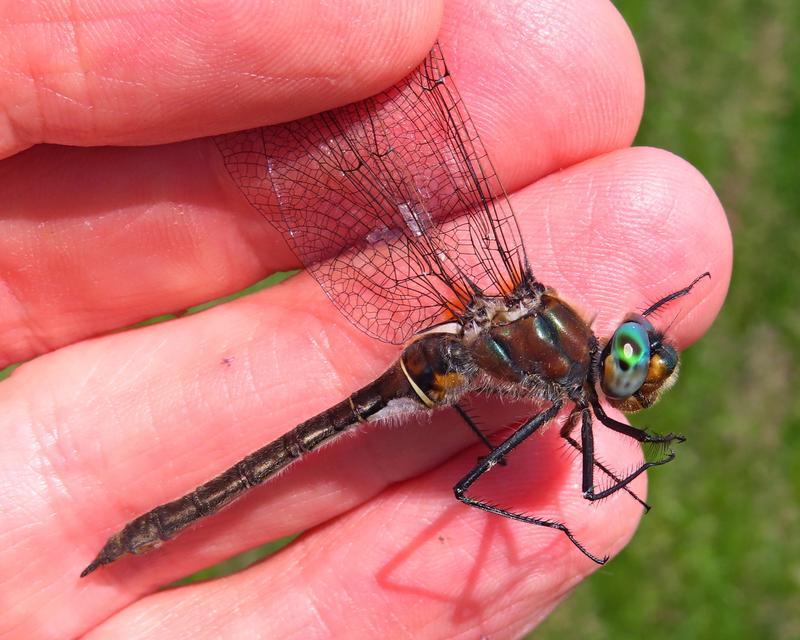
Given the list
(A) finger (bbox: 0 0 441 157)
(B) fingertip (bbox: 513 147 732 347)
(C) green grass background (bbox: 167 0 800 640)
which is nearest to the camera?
(A) finger (bbox: 0 0 441 157)

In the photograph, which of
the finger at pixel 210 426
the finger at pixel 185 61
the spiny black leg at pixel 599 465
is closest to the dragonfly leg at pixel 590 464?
the spiny black leg at pixel 599 465

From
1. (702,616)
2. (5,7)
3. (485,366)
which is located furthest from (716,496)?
(5,7)

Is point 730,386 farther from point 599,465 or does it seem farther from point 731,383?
point 599,465

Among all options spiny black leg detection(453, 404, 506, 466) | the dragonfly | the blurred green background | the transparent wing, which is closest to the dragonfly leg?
the dragonfly

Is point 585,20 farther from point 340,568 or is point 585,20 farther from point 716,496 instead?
point 716,496

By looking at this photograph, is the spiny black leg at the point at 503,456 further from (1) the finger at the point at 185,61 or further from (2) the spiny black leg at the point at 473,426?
(1) the finger at the point at 185,61

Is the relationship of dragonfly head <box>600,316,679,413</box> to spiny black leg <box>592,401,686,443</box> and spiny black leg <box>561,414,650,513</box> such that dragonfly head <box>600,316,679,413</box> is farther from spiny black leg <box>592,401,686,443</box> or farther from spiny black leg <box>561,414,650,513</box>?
spiny black leg <box>561,414,650,513</box>

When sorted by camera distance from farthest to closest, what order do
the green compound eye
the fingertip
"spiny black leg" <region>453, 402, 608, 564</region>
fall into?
the fingertip
"spiny black leg" <region>453, 402, 608, 564</region>
the green compound eye
